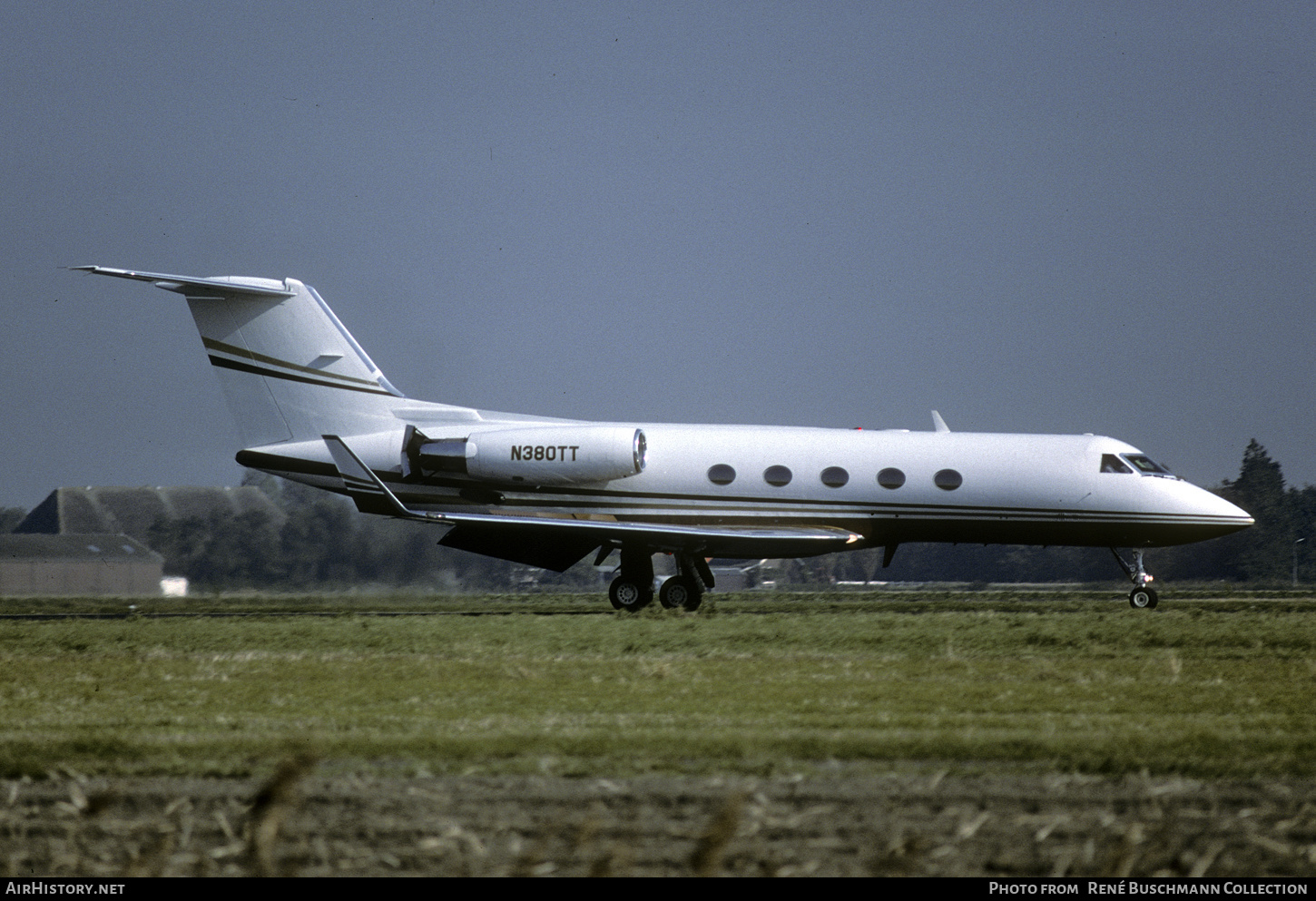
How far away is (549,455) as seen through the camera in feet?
82.5

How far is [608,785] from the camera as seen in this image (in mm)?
6891

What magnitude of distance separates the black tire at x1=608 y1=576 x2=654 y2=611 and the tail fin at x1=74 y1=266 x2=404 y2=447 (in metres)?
5.59

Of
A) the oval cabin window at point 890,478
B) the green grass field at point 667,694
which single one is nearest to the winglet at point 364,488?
the green grass field at point 667,694

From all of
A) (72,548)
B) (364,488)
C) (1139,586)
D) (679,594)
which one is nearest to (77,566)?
(72,548)

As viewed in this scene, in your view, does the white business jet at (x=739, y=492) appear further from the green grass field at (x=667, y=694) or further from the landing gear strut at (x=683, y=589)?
the green grass field at (x=667, y=694)

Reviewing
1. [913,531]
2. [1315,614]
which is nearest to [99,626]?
[913,531]

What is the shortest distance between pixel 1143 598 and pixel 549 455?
11.2 meters

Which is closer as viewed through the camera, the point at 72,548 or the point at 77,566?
the point at 77,566

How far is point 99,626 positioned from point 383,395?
28.0ft

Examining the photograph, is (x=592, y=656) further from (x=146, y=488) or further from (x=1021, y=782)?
(x=146, y=488)

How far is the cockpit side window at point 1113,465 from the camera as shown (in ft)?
82.9

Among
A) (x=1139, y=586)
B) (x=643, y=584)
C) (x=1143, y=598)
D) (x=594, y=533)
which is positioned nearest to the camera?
(x=594, y=533)

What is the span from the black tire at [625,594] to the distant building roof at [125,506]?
51.0 feet

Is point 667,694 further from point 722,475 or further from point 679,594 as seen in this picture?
point 679,594
